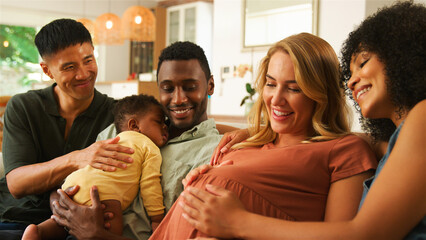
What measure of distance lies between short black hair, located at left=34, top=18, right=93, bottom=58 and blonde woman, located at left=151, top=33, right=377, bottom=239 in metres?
1.04

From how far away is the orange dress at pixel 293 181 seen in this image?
125cm

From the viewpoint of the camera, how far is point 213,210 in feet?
3.82

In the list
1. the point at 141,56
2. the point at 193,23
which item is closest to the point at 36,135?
the point at 193,23

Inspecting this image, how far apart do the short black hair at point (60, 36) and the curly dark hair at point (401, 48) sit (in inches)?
55.2

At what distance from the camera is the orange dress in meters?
1.25

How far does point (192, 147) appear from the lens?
5.74ft

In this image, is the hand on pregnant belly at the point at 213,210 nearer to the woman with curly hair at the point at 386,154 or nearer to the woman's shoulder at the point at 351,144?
the woman with curly hair at the point at 386,154

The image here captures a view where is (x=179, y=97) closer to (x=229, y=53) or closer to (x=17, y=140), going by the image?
(x=17, y=140)

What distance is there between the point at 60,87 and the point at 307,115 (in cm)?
128

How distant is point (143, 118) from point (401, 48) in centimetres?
109

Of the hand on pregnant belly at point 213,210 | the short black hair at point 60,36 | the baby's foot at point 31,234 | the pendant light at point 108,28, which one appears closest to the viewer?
the hand on pregnant belly at point 213,210

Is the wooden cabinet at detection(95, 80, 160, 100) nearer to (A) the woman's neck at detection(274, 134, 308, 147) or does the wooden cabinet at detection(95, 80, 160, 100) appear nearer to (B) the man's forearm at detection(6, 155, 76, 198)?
(B) the man's forearm at detection(6, 155, 76, 198)

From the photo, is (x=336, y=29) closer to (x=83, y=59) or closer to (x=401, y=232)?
(x=83, y=59)

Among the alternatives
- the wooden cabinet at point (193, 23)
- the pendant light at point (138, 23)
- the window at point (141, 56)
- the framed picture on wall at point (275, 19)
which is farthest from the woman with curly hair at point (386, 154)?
the window at point (141, 56)
